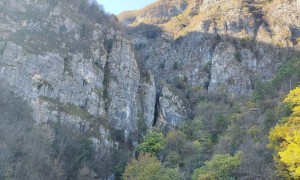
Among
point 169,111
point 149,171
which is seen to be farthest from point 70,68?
point 149,171

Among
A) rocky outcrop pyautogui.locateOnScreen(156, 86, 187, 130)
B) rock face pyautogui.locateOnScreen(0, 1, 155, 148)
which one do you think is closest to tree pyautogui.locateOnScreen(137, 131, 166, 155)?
rock face pyautogui.locateOnScreen(0, 1, 155, 148)

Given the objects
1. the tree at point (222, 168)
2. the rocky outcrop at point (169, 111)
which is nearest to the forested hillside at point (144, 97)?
the tree at point (222, 168)

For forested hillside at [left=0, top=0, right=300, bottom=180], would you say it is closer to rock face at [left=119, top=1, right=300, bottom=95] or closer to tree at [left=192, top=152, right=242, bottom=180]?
tree at [left=192, top=152, right=242, bottom=180]

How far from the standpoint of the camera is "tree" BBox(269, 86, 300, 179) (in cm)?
3006

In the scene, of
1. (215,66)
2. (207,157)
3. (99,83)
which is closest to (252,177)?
(207,157)

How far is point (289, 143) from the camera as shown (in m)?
33.1

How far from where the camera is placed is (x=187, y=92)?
268 ft

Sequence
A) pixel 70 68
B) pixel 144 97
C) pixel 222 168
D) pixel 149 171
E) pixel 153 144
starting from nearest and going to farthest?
pixel 222 168
pixel 149 171
pixel 153 144
pixel 70 68
pixel 144 97

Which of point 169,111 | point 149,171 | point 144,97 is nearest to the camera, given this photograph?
point 149,171

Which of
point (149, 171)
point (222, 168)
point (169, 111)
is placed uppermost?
point (169, 111)

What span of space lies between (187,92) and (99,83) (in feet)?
88.5

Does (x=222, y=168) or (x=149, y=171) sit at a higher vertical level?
(x=222, y=168)

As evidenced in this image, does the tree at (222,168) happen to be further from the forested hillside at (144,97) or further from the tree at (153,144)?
the tree at (153,144)

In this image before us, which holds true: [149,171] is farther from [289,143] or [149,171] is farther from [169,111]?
[169,111]
